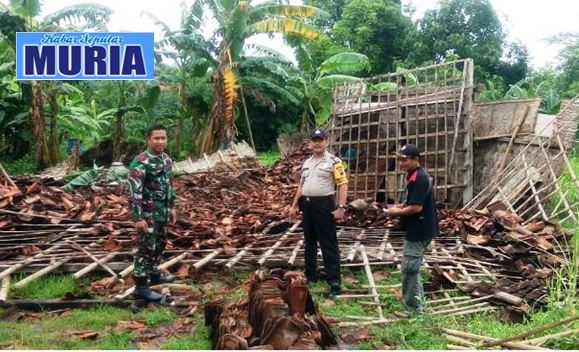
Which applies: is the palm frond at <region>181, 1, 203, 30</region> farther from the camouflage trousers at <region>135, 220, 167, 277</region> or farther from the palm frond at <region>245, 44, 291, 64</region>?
the camouflage trousers at <region>135, 220, 167, 277</region>

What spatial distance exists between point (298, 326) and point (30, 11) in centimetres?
1361

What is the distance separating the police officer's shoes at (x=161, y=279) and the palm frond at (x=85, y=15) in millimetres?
11410

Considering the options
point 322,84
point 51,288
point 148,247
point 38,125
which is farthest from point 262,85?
point 148,247

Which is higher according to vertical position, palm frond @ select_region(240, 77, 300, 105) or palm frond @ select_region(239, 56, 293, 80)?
palm frond @ select_region(239, 56, 293, 80)

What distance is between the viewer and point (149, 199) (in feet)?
17.6

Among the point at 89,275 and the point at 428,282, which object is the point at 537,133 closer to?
the point at 428,282

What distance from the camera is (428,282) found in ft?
19.9

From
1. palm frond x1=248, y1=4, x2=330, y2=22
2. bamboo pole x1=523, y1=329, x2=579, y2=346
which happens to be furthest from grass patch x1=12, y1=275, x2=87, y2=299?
palm frond x1=248, y1=4, x2=330, y2=22

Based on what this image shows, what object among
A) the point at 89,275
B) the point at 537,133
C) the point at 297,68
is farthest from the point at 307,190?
the point at 297,68

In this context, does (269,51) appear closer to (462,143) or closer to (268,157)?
(268,157)

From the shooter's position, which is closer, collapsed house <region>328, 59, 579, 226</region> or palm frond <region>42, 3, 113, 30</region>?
collapsed house <region>328, 59, 579, 226</region>

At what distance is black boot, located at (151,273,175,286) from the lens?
18.8ft

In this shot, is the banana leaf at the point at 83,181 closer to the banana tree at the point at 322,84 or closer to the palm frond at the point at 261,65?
the palm frond at the point at 261,65

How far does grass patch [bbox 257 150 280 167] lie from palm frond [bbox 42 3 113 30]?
21.1 feet
